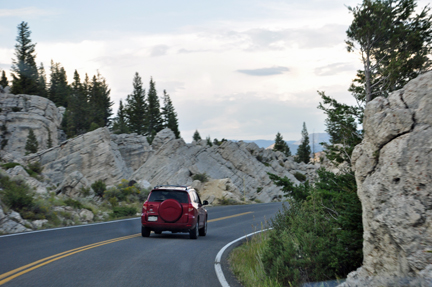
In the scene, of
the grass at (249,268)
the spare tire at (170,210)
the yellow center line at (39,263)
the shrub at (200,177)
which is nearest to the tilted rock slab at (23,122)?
the shrub at (200,177)

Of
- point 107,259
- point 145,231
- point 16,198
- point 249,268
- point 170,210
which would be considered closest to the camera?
point 249,268

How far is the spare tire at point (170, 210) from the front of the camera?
1552 cm

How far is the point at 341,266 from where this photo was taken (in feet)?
25.5

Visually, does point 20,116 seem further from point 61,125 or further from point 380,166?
point 380,166

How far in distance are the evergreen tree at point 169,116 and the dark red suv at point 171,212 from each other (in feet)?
291

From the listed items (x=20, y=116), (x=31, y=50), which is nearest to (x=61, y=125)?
(x=20, y=116)

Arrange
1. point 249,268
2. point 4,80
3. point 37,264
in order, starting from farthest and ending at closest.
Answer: point 4,80 < point 249,268 < point 37,264

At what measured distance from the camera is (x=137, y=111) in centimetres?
10000

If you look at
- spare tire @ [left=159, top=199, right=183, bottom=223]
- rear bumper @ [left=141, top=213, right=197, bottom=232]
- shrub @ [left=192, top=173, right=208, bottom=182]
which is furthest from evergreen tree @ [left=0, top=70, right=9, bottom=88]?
spare tire @ [left=159, top=199, right=183, bottom=223]

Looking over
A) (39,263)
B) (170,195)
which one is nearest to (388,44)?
(170,195)

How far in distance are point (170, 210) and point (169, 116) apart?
306 ft

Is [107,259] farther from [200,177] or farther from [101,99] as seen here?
[101,99]

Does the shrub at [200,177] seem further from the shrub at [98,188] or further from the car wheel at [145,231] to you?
the car wheel at [145,231]

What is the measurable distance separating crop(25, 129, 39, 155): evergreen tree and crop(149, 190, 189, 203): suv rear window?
48207mm
